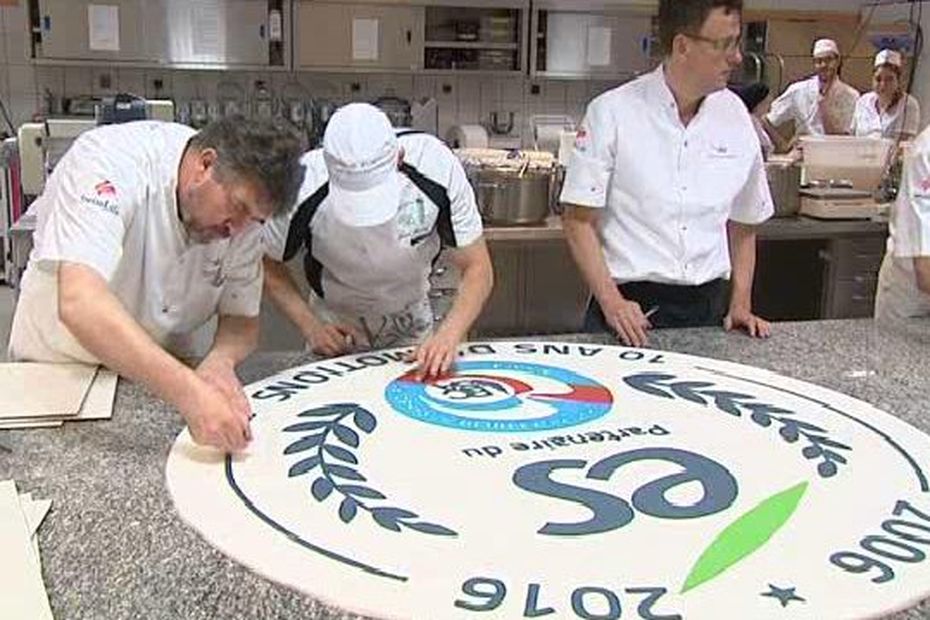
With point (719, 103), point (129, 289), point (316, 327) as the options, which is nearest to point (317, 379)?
point (316, 327)

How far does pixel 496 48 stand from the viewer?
539 centimetres

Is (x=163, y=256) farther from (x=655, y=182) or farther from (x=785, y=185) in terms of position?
(x=785, y=185)

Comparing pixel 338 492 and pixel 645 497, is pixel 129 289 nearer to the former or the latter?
pixel 338 492

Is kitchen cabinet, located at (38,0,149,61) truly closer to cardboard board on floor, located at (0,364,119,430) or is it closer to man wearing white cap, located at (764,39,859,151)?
man wearing white cap, located at (764,39,859,151)

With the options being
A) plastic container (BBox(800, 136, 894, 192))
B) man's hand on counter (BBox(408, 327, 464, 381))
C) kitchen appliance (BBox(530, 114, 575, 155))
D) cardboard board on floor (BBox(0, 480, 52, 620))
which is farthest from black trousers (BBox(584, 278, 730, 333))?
kitchen appliance (BBox(530, 114, 575, 155))

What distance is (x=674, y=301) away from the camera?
88.4 inches

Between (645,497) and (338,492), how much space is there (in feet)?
1.25

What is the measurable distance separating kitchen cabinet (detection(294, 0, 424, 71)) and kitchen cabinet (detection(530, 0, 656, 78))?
67 centimetres

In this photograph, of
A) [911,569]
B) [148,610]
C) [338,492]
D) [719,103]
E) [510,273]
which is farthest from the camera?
[510,273]

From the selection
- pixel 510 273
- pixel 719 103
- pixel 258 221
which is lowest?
pixel 510 273

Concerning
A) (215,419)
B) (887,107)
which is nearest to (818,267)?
(887,107)

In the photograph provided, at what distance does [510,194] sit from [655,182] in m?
1.47

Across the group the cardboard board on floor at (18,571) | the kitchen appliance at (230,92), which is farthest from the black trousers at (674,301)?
the kitchen appliance at (230,92)

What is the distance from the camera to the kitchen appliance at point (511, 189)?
3602mm
